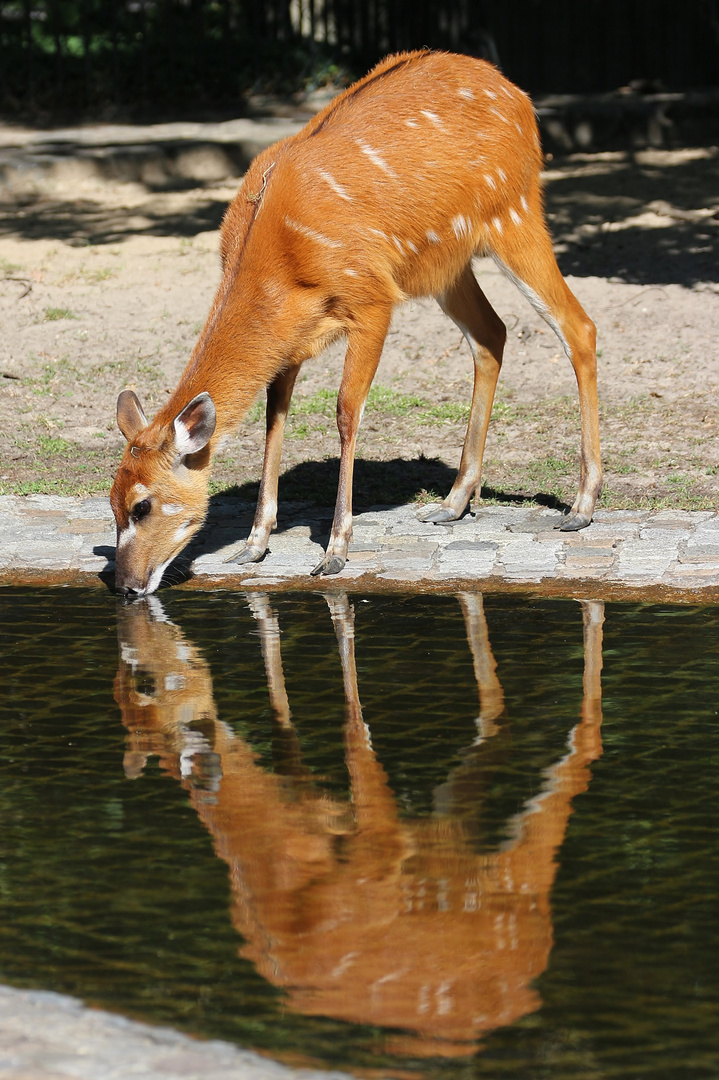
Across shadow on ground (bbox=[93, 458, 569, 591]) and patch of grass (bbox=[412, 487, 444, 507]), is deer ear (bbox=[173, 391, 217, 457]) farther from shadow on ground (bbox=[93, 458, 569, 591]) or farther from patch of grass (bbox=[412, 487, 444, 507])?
patch of grass (bbox=[412, 487, 444, 507])

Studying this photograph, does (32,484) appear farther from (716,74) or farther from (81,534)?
(716,74)

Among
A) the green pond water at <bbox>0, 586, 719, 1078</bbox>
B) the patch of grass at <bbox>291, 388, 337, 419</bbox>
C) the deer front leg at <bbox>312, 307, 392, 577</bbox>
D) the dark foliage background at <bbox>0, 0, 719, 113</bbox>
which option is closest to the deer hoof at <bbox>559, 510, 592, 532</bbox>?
the green pond water at <bbox>0, 586, 719, 1078</bbox>

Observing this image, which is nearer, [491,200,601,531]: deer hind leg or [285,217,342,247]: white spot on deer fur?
[285,217,342,247]: white spot on deer fur

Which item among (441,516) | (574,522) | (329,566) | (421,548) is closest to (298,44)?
(441,516)

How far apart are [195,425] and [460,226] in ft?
5.86

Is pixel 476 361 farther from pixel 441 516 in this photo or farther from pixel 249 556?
pixel 249 556

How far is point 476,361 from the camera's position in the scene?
805 centimetres

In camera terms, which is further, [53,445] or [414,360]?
[414,360]

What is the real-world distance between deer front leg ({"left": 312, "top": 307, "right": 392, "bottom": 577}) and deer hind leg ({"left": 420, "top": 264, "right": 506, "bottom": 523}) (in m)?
0.87

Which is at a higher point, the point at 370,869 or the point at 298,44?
the point at 370,869

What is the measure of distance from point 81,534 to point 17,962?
4.29 m

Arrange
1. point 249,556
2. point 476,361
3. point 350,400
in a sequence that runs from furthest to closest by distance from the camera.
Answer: point 476,361 < point 249,556 < point 350,400

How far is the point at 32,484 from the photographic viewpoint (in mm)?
8500

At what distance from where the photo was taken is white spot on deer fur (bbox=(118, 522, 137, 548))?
21.9 ft
